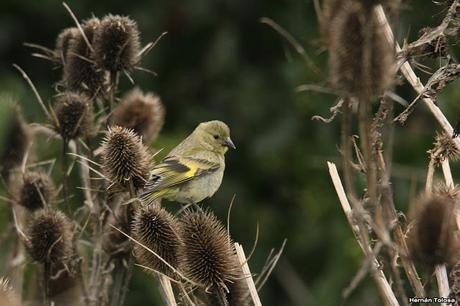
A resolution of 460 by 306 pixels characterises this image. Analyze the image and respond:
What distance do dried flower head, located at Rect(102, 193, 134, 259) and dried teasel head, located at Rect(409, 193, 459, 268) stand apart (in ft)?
6.47

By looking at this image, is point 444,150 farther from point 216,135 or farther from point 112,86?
point 216,135

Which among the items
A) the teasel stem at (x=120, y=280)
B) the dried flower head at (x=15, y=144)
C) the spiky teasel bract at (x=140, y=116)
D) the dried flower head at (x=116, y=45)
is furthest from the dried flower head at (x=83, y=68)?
the teasel stem at (x=120, y=280)

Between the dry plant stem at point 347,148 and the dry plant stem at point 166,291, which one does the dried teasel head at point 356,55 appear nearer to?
the dry plant stem at point 347,148

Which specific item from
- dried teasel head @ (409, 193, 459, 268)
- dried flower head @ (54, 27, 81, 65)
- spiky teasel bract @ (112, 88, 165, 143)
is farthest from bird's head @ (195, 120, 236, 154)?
dried teasel head @ (409, 193, 459, 268)

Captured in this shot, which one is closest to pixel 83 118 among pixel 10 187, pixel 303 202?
pixel 10 187

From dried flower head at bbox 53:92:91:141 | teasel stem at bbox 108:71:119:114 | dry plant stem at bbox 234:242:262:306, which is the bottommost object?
dry plant stem at bbox 234:242:262:306

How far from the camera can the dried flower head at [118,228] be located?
4.91 m

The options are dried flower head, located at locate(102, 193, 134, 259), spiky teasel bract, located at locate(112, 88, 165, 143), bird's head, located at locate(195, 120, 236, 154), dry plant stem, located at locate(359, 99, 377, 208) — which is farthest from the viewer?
bird's head, located at locate(195, 120, 236, 154)

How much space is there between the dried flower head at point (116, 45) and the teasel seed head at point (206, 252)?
1.42m

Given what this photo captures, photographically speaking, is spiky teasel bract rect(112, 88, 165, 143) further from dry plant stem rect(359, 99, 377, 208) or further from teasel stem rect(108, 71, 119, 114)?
dry plant stem rect(359, 99, 377, 208)

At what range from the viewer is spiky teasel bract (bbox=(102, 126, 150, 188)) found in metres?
4.64

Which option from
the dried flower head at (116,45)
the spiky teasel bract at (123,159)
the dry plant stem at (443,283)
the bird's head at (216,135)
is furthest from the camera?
the bird's head at (216,135)

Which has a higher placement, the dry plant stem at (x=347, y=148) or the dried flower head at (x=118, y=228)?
the dry plant stem at (x=347, y=148)

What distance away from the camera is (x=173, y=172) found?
20.4 feet
